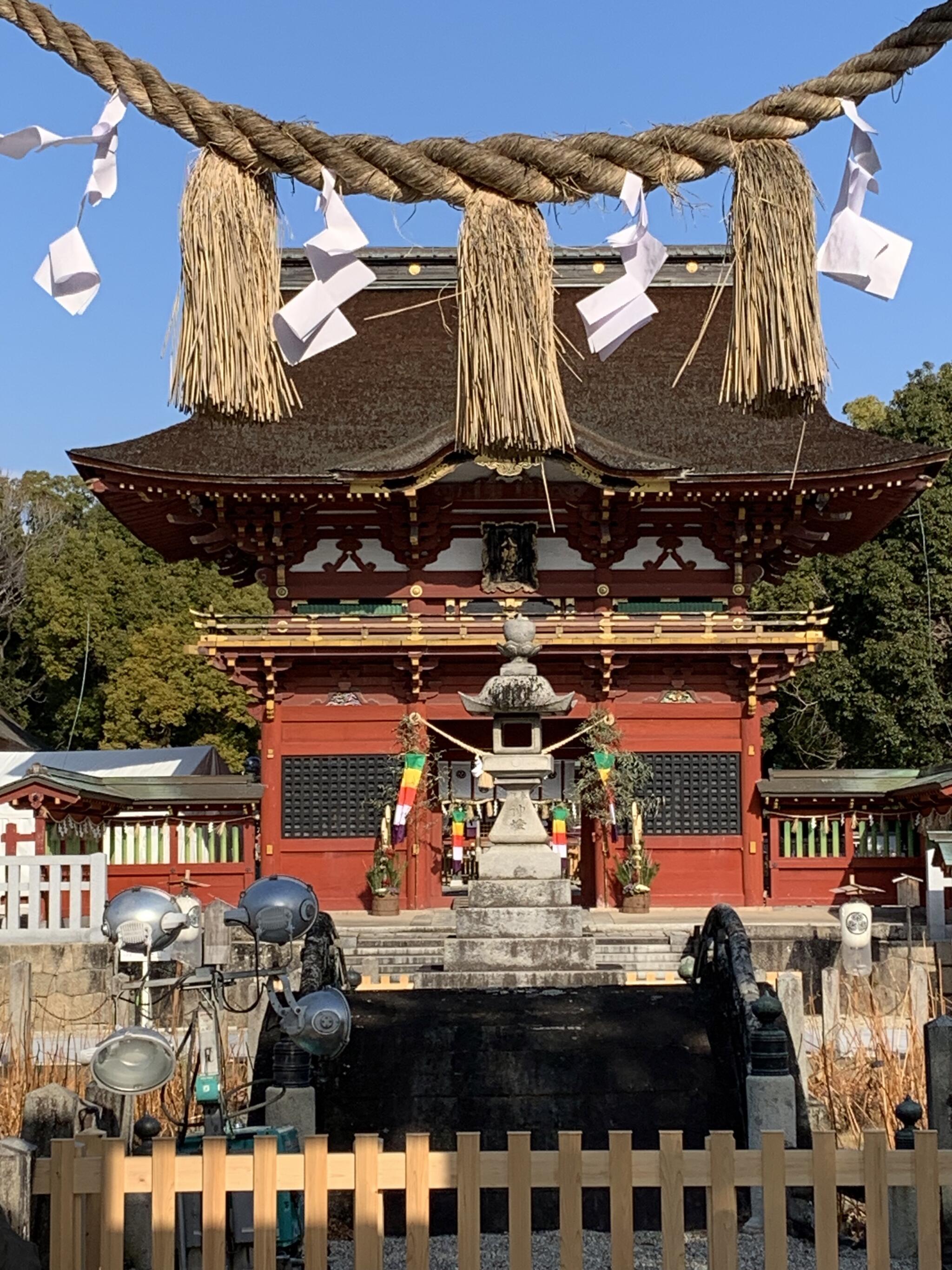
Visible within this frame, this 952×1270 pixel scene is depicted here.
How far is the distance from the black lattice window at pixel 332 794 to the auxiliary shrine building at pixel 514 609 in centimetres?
2

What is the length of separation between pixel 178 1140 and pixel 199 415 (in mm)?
3353

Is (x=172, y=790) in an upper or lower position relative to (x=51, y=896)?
upper

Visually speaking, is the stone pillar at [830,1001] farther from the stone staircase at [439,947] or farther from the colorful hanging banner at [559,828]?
the colorful hanging banner at [559,828]

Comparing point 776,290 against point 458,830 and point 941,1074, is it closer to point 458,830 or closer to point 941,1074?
point 941,1074

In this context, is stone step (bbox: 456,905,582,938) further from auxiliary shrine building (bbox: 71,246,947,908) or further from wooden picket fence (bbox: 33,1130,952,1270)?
wooden picket fence (bbox: 33,1130,952,1270)

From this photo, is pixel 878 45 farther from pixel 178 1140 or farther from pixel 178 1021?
pixel 178 1021

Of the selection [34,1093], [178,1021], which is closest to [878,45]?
[34,1093]

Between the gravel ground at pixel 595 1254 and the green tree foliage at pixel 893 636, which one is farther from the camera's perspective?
the green tree foliage at pixel 893 636

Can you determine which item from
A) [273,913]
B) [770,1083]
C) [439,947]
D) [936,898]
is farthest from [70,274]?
[936,898]

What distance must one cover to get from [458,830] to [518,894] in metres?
5.13

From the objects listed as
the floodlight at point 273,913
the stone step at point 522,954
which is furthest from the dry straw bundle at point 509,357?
the stone step at point 522,954

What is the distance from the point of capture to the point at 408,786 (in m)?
17.4

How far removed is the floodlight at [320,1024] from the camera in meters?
6.71

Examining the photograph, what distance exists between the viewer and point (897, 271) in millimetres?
3428
